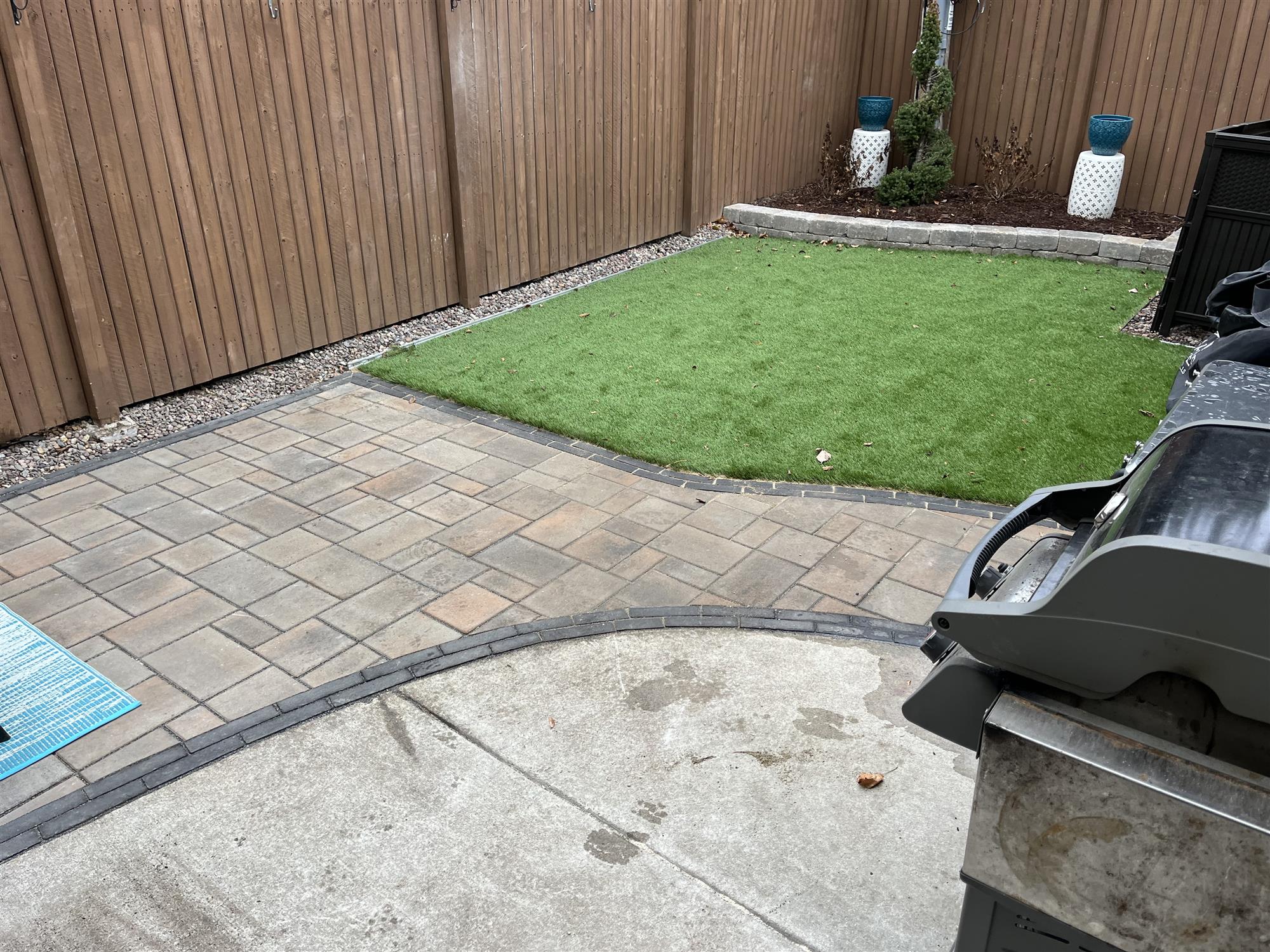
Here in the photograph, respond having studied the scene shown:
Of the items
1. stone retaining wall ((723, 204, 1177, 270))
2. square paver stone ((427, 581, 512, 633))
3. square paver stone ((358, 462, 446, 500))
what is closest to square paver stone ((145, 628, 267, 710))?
square paver stone ((427, 581, 512, 633))

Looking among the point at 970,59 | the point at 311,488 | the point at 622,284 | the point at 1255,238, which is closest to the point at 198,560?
the point at 311,488

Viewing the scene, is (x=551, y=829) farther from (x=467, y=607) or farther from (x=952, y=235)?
(x=952, y=235)

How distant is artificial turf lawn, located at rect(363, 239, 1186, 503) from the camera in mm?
5371

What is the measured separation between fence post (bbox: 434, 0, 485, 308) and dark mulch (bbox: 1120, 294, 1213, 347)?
5.09 m

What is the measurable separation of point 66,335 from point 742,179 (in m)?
7.16

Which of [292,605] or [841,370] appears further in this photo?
[841,370]

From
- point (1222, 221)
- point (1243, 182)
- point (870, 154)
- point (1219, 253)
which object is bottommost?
point (1219, 253)

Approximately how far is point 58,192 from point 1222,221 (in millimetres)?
7351

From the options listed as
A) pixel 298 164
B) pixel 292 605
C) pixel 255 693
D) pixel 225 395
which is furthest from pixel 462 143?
pixel 255 693

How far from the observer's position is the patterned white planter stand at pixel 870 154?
36.0ft

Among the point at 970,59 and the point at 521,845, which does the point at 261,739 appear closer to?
the point at 521,845

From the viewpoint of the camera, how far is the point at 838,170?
37.2 ft

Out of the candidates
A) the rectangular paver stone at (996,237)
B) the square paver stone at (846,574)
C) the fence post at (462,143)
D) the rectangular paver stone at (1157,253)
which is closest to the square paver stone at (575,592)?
the square paver stone at (846,574)

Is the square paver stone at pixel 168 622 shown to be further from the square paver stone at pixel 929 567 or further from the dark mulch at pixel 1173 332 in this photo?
the dark mulch at pixel 1173 332
